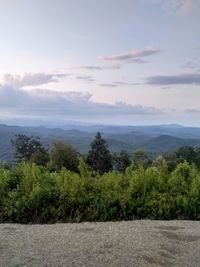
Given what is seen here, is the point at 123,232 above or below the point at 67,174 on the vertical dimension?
below

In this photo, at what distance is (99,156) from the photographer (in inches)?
2680

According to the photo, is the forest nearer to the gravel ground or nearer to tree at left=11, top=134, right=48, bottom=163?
the gravel ground

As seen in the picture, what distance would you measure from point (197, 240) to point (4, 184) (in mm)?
4957

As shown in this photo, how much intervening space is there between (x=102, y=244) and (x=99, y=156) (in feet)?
196

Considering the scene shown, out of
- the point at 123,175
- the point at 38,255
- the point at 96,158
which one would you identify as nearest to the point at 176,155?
the point at 96,158

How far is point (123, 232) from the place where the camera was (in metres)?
9.12

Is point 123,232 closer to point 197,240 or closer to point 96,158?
point 197,240

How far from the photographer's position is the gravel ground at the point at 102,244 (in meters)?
7.43

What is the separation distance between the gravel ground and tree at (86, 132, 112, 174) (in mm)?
54051

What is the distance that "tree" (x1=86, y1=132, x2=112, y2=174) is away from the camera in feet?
213

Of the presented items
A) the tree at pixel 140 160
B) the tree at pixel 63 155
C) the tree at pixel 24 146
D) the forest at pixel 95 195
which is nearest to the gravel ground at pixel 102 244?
the forest at pixel 95 195

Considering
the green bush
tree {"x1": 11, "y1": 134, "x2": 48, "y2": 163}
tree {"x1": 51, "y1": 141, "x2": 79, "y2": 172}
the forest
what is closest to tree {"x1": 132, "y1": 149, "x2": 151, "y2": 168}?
the forest

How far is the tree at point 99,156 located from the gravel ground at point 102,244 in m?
54.1

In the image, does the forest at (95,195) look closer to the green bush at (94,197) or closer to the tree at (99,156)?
the green bush at (94,197)
